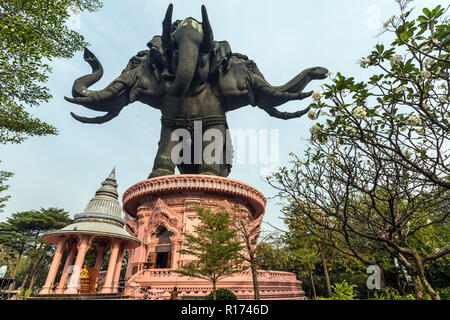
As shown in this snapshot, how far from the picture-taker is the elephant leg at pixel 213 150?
19.2 metres

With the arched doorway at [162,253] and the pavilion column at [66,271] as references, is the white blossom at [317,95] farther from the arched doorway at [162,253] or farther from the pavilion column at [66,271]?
the arched doorway at [162,253]

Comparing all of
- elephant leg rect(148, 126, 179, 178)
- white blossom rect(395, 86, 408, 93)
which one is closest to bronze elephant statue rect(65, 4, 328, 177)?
elephant leg rect(148, 126, 179, 178)

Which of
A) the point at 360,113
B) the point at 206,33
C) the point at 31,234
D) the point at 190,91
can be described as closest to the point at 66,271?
the point at 360,113

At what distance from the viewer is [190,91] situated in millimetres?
20047

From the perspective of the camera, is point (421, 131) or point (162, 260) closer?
point (421, 131)

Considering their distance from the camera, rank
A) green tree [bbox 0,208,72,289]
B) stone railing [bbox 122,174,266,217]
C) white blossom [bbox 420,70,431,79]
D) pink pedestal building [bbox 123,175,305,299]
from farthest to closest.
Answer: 1. green tree [bbox 0,208,72,289]
2. stone railing [bbox 122,174,266,217]
3. pink pedestal building [bbox 123,175,305,299]
4. white blossom [bbox 420,70,431,79]

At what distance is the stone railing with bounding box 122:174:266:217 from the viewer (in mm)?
17500

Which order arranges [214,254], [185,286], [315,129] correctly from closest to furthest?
1. [315,129]
2. [214,254]
3. [185,286]

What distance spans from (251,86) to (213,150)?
20.5 feet

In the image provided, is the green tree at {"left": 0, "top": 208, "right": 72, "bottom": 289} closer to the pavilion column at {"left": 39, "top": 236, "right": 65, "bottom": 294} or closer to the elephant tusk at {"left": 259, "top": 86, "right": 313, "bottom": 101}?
the pavilion column at {"left": 39, "top": 236, "right": 65, "bottom": 294}

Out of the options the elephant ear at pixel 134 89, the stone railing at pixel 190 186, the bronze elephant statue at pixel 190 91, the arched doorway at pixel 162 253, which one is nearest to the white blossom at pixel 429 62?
the stone railing at pixel 190 186

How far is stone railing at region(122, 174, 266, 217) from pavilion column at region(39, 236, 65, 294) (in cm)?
782

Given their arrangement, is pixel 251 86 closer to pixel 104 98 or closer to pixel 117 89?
pixel 117 89
